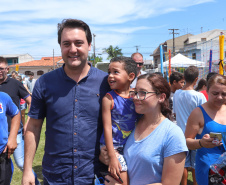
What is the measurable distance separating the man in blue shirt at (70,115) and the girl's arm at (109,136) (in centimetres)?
12

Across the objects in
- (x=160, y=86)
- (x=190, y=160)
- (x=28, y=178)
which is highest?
(x=160, y=86)

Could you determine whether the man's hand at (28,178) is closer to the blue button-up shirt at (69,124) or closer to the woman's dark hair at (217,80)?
the blue button-up shirt at (69,124)

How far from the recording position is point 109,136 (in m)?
2.09

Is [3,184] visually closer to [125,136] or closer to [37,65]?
[125,136]

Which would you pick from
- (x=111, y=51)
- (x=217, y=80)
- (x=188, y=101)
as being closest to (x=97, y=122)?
(x=217, y=80)

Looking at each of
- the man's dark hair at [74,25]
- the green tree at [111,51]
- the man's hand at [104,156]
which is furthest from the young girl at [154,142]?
the green tree at [111,51]

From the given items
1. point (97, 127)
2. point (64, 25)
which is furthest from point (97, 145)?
point (64, 25)

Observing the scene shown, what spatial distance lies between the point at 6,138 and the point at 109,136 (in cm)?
192

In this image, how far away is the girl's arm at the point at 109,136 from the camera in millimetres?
2014

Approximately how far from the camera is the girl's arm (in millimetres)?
2014

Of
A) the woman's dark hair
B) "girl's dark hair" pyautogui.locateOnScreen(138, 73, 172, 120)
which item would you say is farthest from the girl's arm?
the woman's dark hair

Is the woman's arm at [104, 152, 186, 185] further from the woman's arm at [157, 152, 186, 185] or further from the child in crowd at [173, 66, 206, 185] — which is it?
the child in crowd at [173, 66, 206, 185]

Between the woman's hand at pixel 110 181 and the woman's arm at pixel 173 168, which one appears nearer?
the woman's arm at pixel 173 168

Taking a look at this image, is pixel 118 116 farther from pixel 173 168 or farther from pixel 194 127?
pixel 194 127
